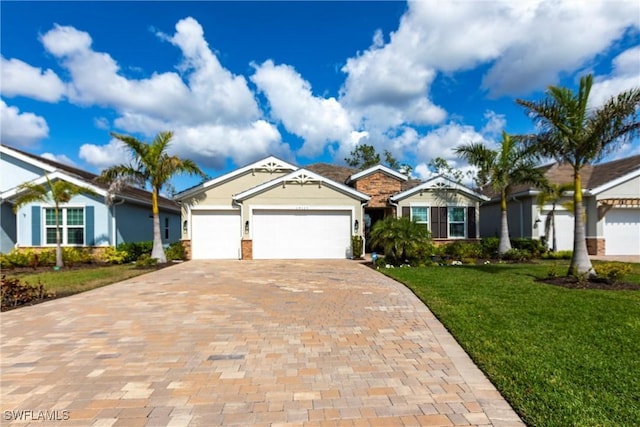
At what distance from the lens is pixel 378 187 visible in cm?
2039

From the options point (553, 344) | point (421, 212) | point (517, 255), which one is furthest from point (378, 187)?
point (553, 344)

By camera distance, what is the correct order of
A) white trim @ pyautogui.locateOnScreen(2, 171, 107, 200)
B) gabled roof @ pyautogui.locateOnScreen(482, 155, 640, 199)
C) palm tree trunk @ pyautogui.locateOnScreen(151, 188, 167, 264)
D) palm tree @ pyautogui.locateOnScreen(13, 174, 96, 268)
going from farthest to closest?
gabled roof @ pyautogui.locateOnScreen(482, 155, 640, 199)
white trim @ pyautogui.locateOnScreen(2, 171, 107, 200)
palm tree trunk @ pyautogui.locateOnScreen(151, 188, 167, 264)
palm tree @ pyautogui.locateOnScreen(13, 174, 96, 268)

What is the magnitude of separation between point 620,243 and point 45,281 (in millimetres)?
24919

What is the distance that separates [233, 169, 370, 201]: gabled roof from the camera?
684 inches

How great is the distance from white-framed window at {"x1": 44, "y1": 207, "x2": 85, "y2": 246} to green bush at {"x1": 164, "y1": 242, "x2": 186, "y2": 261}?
12.7ft

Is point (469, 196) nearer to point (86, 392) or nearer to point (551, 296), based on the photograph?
point (551, 296)

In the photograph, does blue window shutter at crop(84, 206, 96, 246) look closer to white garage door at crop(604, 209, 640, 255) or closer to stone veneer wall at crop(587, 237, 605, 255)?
stone veneer wall at crop(587, 237, 605, 255)

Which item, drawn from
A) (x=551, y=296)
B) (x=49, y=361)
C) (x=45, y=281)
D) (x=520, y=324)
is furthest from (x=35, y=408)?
(x=45, y=281)

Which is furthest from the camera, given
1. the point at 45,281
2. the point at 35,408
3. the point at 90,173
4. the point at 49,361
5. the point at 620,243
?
the point at 90,173

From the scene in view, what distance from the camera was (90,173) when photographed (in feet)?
73.6

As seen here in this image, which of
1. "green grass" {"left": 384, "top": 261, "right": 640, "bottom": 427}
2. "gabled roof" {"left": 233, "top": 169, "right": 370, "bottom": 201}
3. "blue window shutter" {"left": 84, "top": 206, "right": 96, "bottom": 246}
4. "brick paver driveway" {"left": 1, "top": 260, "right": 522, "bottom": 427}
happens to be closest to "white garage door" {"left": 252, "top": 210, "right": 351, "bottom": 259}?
"gabled roof" {"left": 233, "top": 169, "right": 370, "bottom": 201}

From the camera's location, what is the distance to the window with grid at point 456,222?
61.1ft

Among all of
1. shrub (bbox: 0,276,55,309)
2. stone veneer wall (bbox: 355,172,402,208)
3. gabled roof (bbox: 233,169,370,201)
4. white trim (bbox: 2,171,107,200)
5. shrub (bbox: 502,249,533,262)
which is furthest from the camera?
stone veneer wall (bbox: 355,172,402,208)

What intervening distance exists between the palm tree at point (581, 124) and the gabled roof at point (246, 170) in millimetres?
12668
